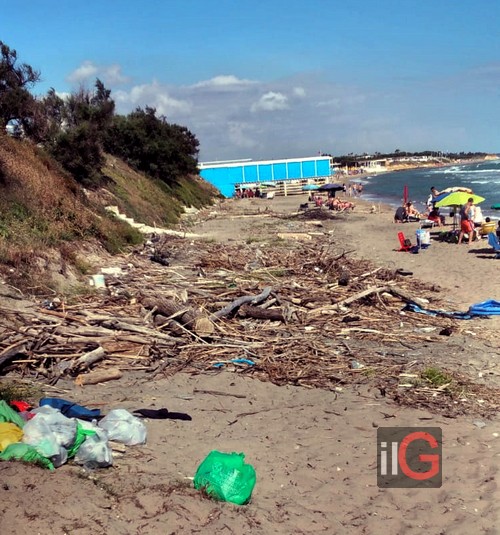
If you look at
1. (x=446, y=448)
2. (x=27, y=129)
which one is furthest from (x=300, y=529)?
(x=27, y=129)

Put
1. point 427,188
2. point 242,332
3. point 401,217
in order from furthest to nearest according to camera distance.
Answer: point 427,188
point 401,217
point 242,332

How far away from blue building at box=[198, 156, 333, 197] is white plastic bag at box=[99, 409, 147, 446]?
209 feet

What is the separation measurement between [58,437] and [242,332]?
475cm

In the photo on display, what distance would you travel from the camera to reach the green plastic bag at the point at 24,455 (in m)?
3.98

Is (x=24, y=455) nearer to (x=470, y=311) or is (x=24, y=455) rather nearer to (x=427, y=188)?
(x=470, y=311)

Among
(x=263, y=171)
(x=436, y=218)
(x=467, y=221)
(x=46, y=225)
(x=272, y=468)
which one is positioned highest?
(x=263, y=171)

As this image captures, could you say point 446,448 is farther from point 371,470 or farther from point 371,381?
point 371,381

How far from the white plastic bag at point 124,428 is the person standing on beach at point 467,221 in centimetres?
1626

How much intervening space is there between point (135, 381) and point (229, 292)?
4264 millimetres

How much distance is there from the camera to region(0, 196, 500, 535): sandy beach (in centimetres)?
370

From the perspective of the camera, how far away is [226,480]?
13.7 feet

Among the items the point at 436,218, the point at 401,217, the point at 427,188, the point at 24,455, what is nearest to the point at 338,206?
the point at 401,217

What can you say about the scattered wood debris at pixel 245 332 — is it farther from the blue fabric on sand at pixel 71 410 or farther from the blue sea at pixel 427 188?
the blue sea at pixel 427 188

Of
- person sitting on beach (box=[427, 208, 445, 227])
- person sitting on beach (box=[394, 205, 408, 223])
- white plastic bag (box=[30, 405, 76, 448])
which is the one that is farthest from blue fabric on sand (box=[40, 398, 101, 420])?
person sitting on beach (box=[394, 205, 408, 223])
